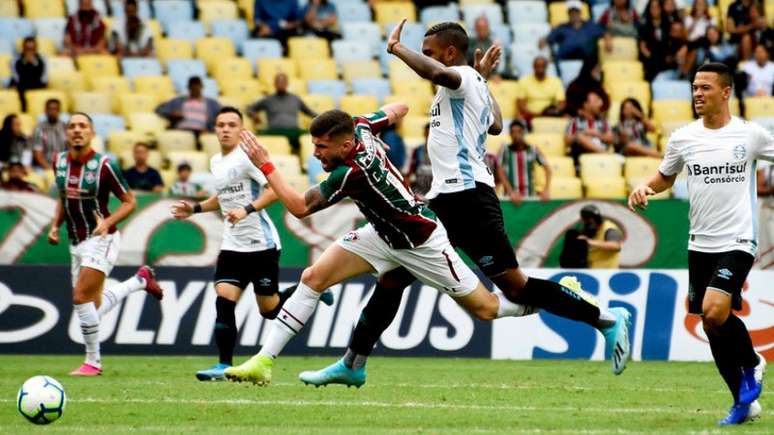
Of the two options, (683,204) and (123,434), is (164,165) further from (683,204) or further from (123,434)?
(123,434)

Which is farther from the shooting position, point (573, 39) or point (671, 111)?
point (573, 39)

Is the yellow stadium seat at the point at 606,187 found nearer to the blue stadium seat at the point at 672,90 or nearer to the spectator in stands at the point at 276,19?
the blue stadium seat at the point at 672,90

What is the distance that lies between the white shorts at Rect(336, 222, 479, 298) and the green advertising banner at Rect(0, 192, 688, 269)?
6991mm

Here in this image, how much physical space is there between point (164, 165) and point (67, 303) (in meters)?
3.54

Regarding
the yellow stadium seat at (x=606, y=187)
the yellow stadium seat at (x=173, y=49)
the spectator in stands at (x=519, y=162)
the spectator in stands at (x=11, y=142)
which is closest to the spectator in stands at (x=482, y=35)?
the yellow stadium seat at (x=606, y=187)

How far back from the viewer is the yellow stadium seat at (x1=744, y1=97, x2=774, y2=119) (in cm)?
2173

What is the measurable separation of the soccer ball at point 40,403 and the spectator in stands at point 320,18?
1442 cm

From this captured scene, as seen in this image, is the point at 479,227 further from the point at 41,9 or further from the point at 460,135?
the point at 41,9

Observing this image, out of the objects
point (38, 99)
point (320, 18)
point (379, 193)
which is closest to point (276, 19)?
point (320, 18)

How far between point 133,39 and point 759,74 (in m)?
9.26

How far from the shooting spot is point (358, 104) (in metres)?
21.1

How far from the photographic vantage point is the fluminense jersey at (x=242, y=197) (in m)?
13.4

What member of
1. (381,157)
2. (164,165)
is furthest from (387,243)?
(164,165)

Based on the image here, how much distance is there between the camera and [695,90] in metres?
9.67
